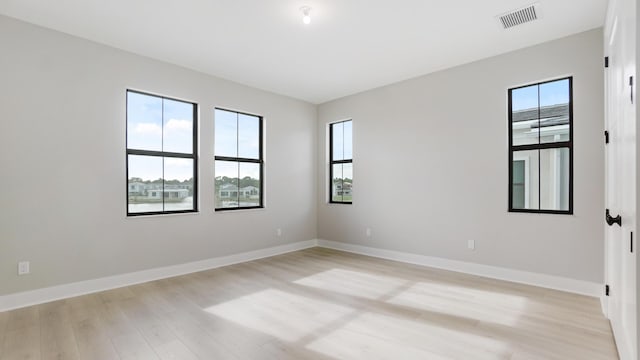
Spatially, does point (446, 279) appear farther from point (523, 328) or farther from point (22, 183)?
point (22, 183)

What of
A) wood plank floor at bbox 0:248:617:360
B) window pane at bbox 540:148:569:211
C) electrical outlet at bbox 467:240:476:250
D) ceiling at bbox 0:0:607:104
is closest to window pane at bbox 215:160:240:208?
wood plank floor at bbox 0:248:617:360

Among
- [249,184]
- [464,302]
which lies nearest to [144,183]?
[249,184]

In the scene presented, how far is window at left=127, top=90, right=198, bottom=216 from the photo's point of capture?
3.96 metres

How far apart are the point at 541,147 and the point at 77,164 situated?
17.5 feet

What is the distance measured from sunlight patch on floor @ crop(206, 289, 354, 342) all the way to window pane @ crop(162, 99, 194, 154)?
233 centimetres

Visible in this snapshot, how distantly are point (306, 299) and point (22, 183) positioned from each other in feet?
10.2

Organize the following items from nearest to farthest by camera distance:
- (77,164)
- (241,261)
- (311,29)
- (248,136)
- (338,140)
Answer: (311,29) < (77,164) < (241,261) < (248,136) < (338,140)

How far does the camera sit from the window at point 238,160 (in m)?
4.86

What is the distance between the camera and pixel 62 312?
9.70ft

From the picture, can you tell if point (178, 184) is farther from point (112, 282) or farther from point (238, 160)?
point (112, 282)

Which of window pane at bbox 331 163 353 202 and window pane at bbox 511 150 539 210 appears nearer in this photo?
window pane at bbox 511 150 539 210

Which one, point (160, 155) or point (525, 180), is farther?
point (160, 155)

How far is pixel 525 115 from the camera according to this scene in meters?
3.86

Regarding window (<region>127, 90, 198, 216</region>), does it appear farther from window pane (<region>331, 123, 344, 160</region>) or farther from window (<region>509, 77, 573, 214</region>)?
window (<region>509, 77, 573, 214</region>)
